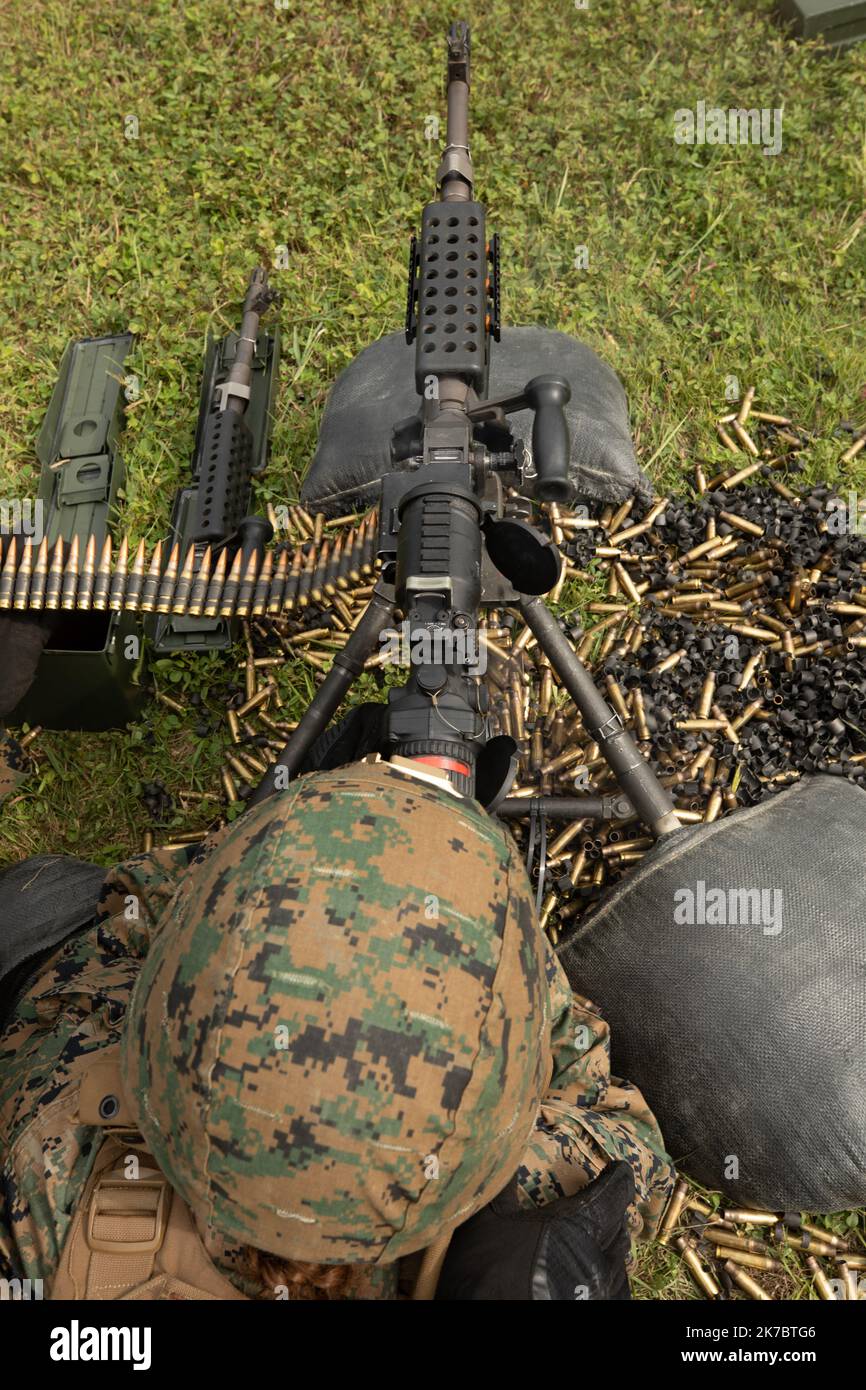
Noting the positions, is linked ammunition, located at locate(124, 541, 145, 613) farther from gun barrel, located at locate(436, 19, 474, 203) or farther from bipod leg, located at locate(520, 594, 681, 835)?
gun barrel, located at locate(436, 19, 474, 203)

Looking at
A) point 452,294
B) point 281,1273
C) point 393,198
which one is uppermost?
point 393,198

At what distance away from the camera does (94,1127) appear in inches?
99.9

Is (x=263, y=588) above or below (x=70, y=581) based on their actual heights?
above

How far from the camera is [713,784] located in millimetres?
4570

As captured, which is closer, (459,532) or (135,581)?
(459,532)

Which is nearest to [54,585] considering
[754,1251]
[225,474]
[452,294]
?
[225,474]

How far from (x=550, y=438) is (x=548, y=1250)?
2.43 meters

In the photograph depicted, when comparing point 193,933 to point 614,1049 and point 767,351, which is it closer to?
point 614,1049

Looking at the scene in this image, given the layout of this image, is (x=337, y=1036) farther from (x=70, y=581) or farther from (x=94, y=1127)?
(x=70, y=581)

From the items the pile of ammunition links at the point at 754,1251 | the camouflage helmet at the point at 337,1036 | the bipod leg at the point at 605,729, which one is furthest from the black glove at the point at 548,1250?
the bipod leg at the point at 605,729

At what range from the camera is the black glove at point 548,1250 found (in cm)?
233

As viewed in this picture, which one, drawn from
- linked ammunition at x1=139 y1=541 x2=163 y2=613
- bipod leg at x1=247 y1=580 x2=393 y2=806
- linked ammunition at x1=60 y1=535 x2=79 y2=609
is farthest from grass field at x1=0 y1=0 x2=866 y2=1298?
bipod leg at x1=247 y1=580 x2=393 y2=806

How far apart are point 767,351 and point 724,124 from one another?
194cm

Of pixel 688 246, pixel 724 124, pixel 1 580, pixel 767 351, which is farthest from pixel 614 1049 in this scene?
pixel 724 124
